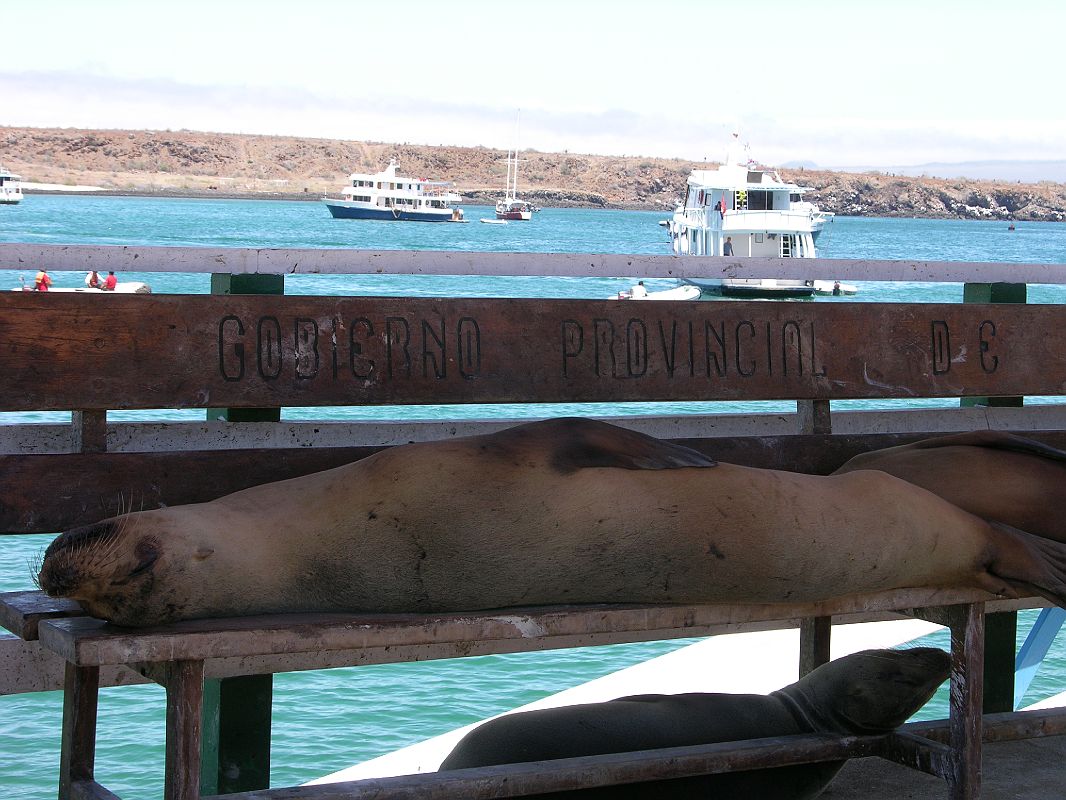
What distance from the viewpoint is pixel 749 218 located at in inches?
1316

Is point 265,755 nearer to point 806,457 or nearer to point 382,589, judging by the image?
point 382,589

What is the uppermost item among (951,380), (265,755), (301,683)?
(951,380)

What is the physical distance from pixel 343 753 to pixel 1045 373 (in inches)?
121

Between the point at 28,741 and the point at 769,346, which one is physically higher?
the point at 769,346

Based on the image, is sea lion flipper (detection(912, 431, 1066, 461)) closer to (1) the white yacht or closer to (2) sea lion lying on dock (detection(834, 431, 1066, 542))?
(2) sea lion lying on dock (detection(834, 431, 1066, 542))

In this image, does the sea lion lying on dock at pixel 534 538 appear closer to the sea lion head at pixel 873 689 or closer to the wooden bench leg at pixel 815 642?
the sea lion head at pixel 873 689

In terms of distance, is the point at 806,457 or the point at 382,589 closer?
the point at 382,589

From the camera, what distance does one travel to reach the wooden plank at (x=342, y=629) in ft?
7.11

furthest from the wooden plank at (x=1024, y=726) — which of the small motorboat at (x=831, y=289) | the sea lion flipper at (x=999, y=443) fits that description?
the small motorboat at (x=831, y=289)

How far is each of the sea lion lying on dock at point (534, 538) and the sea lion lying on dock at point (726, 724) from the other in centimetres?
33

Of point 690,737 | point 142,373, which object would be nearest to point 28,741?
point 142,373

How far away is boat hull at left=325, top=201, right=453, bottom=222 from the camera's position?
8081 centimetres

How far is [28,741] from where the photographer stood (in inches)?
205

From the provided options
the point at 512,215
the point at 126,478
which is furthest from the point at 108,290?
the point at 512,215
